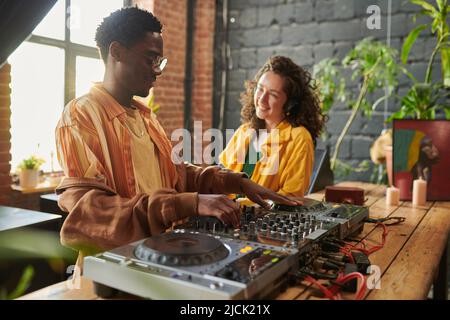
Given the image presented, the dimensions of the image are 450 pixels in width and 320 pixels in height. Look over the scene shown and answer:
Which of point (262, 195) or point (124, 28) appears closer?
point (124, 28)

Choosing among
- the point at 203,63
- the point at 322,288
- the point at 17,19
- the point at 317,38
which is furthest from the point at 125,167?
the point at 203,63

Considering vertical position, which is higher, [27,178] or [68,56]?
[68,56]

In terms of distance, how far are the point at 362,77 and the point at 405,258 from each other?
2735 mm

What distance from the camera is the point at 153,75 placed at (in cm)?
137

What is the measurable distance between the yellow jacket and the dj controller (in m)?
0.86

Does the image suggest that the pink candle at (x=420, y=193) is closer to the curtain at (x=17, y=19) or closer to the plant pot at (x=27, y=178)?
the curtain at (x=17, y=19)

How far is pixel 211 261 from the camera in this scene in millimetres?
841

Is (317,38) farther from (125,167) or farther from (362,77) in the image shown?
(125,167)

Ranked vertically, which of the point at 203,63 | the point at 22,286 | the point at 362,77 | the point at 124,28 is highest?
the point at 203,63

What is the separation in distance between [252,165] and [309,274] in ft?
4.07

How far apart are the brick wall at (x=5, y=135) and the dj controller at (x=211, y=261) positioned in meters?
2.31

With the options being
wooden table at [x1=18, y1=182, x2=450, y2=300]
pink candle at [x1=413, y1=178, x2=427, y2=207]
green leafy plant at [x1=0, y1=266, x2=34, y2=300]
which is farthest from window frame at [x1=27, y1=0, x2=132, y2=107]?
pink candle at [x1=413, y1=178, x2=427, y2=207]

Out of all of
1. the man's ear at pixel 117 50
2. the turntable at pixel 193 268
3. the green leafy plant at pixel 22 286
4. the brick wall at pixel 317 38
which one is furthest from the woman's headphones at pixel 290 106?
the brick wall at pixel 317 38

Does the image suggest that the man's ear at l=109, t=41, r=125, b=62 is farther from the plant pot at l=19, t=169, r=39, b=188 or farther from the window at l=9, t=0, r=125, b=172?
the window at l=9, t=0, r=125, b=172
